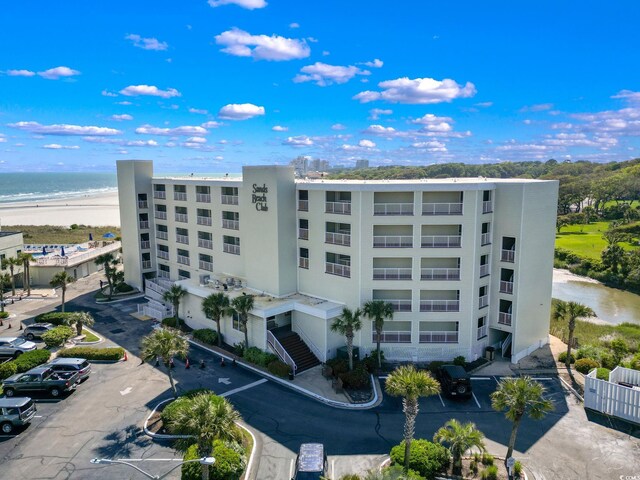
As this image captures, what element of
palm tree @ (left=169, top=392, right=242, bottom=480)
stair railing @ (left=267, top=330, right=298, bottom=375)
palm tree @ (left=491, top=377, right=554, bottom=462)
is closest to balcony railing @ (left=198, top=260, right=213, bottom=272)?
stair railing @ (left=267, top=330, right=298, bottom=375)

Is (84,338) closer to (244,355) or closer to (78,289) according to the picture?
(244,355)

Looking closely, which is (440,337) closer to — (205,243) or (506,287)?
(506,287)

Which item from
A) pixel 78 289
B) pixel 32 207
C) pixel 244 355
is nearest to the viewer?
pixel 244 355

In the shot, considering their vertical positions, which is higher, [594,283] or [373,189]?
[373,189]

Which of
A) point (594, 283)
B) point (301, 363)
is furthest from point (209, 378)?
point (594, 283)

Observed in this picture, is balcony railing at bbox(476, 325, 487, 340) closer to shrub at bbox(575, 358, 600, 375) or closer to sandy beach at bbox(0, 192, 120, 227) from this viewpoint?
shrub at bbox(575, 358, 600, 375)

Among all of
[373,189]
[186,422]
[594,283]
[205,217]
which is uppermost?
[373,189]

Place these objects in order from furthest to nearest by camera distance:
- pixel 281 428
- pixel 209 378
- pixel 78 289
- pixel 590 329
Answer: pixel 78 289 < pixel 590 329 < pixel 209 378 < pixel 281 428

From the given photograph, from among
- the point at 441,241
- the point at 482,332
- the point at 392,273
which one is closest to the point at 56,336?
the point at 392,273
